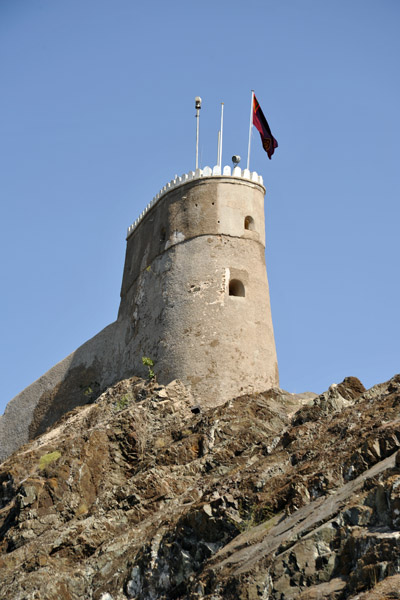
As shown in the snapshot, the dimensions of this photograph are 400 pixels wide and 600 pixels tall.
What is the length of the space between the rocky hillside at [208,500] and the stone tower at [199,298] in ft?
4.32

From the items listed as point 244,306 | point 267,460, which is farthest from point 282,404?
point 267,460

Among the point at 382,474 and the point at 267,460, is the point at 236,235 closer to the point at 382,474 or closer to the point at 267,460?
the point at 267,460

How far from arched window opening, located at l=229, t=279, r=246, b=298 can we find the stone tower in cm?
3

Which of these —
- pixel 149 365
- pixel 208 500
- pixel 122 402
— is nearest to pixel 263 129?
pixel 149 365

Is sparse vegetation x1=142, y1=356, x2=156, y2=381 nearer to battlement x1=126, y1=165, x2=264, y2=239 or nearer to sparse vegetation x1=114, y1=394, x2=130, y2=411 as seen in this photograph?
sparse vegetation x1=114, y1=394, x2=130, y2=411

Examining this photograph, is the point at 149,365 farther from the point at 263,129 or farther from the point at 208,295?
the point at 263,129

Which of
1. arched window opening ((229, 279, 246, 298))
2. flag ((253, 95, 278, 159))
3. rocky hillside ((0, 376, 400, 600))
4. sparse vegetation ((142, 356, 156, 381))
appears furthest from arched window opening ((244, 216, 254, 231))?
rocky hillside ((0, 376, 400, 600))

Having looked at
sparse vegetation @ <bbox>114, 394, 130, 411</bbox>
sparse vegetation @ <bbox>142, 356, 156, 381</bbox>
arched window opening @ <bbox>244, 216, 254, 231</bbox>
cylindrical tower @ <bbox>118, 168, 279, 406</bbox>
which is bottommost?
sparse vegetation @ <bbox>114, 394, 130, 411</bbox>

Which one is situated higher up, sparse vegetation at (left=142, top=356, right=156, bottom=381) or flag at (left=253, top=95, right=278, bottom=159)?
flag at (left=253, top=95, right=278, bottom=159)

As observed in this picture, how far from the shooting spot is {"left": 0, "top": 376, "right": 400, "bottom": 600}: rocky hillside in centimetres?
1105

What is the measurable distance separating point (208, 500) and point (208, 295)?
1236 centimetres

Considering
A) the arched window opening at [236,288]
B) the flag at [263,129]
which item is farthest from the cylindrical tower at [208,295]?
the flag at [263,129]

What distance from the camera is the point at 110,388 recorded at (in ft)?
93.8

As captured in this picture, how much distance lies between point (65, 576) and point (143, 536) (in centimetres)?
169
